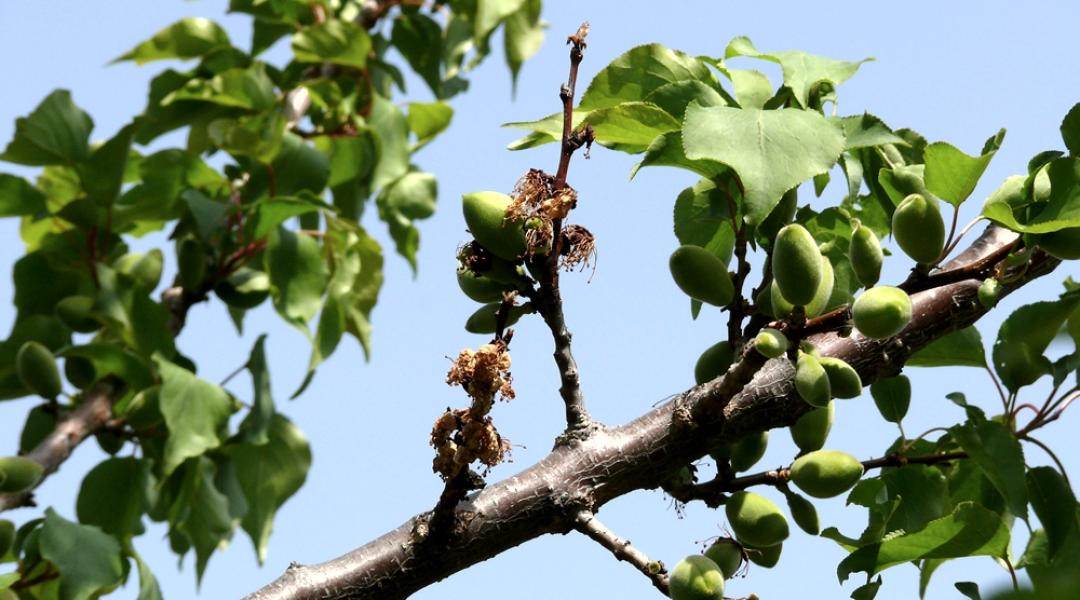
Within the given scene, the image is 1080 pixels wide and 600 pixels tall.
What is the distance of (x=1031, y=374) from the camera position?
2.38 m

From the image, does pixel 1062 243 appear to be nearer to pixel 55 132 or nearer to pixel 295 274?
pixel 295 274

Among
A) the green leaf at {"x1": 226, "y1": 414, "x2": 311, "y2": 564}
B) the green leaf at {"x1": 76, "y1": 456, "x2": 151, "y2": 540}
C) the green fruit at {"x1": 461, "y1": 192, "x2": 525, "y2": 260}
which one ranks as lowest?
the green leaf at {"x1": 226, "y1": 414, "x2": 311, "y2": 564}

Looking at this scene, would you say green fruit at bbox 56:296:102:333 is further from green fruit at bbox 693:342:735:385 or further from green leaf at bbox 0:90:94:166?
green fruit at bbox 693:342:735:385

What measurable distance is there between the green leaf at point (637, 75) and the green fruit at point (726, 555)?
864 millimetres

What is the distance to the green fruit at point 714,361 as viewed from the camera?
7.50 feet

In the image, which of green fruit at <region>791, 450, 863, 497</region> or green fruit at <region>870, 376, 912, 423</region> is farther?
green fruit at <region>870, 376, 912, 423</region>

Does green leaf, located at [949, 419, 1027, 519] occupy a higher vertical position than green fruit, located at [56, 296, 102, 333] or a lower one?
lower

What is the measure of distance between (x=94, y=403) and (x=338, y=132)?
1.27ft

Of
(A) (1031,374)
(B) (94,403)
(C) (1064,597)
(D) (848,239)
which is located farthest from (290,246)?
(A) (1031,374)

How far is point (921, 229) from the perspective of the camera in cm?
215

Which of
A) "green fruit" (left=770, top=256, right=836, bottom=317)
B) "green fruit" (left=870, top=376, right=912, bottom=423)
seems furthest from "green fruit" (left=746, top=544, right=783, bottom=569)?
"green fruit" (left=770, top=256, right=836, bottom=317)

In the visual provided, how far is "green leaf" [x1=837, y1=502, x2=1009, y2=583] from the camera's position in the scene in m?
2.11

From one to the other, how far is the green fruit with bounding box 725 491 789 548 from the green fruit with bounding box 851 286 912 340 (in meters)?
0.39

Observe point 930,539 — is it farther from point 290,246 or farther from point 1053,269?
point 290,246
